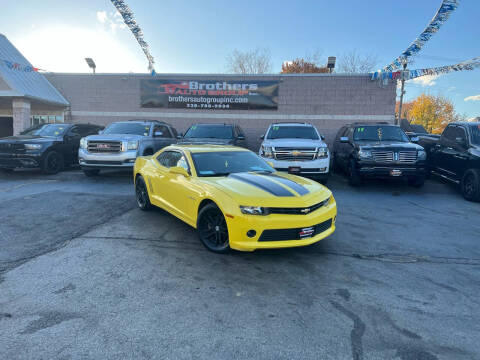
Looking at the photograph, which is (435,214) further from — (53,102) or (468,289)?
(53,102)

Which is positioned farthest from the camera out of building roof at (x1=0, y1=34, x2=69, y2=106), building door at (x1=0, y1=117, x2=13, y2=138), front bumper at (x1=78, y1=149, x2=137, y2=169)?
building door at (x1=0, y1=117, x2=13, y2=138)

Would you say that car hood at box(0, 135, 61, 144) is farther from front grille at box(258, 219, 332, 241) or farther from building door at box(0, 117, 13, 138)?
front grille at box(258, 219, 332, 241)

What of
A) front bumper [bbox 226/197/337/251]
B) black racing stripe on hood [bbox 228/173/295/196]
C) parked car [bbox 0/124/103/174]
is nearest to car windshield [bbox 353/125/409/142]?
black racing stripe on hood [bbox 228/173/295/196]

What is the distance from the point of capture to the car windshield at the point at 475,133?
809cm

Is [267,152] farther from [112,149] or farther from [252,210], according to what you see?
[252,210]

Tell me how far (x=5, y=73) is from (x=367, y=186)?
1530cm

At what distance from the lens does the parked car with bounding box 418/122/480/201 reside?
775 centimetres

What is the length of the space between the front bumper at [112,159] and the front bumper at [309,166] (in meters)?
4.04

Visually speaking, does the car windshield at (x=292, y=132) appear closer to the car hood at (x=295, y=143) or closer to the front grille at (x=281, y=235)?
the car hood at (x=295, y=143)

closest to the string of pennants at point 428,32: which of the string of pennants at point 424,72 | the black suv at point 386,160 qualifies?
the string of pennants at point 424,72

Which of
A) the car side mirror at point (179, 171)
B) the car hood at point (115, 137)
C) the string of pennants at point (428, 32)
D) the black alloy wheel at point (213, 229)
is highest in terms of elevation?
the string of pennants at point (428, 32)

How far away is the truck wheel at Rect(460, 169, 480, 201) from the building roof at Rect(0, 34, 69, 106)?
16.6m

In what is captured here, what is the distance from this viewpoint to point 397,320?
2.71 m

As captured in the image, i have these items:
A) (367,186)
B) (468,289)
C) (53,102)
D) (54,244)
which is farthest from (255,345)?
(53,102)
